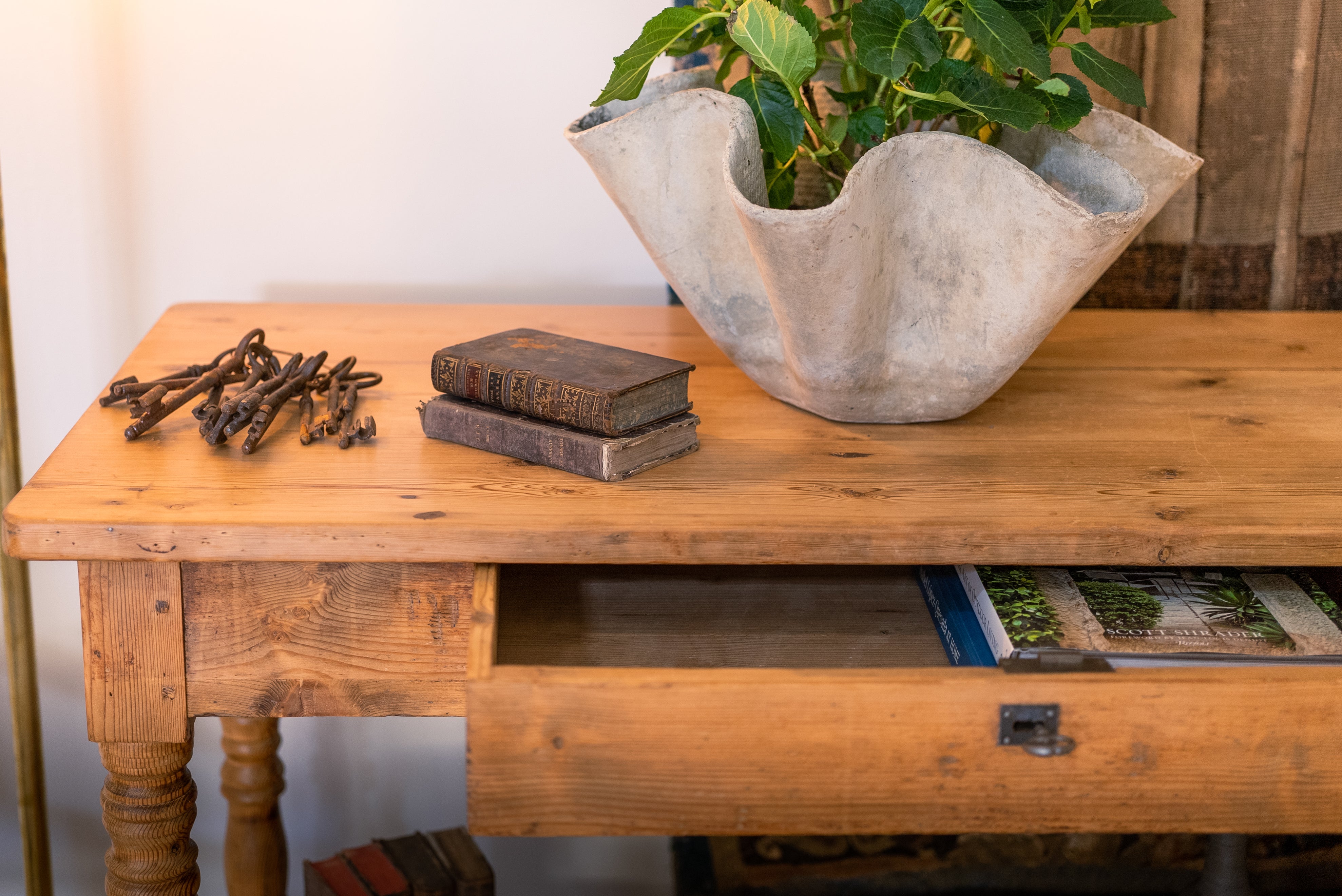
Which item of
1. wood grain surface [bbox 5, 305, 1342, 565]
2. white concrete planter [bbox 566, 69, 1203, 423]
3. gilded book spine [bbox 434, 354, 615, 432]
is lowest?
wood grain surface [bbox 5, 305, 1342, 565]

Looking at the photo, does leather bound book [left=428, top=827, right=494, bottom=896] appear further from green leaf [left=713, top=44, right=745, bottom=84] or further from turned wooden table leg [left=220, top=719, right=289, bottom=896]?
green leaf [left=713, top=44, right=745, bottom=84]

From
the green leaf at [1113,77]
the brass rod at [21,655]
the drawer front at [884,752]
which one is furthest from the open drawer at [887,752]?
the brass rod at [21,655]

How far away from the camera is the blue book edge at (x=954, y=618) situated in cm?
81

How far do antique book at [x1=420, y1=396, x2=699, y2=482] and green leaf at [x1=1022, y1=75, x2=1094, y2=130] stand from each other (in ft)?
1.13

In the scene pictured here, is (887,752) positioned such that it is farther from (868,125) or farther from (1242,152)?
(1242,152)

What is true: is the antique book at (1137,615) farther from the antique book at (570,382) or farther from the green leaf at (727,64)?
the green leaf at (727,64)

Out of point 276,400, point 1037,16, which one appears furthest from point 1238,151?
point 276,400

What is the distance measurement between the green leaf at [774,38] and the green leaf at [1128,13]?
0.28 metres

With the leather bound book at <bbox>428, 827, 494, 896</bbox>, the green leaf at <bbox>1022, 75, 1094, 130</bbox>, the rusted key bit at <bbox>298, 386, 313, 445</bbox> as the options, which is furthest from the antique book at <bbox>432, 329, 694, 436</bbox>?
the leather bound book at <bbox>428, 827, 494, 896</bbox>

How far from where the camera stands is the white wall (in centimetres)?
129

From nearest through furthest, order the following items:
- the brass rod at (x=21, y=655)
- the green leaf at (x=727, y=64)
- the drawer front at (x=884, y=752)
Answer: the drawer front at (x=884, y=752) → the green leaf at (x=727, y=64) → the brass rod at (x=21, y=655)

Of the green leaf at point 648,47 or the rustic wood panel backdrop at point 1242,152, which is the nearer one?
the green leaf at point 648,47

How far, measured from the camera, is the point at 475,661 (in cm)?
66

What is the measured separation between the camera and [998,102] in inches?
31.4
